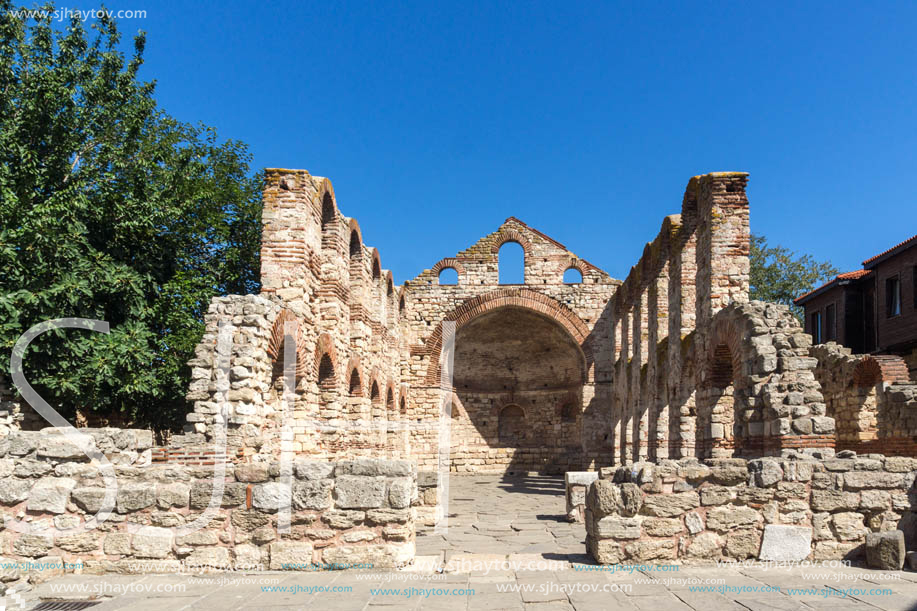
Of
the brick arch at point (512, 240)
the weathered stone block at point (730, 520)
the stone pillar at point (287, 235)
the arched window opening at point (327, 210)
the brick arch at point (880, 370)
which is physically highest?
the brick arch at point (512, 240)

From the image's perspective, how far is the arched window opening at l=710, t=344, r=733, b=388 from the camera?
32.5ft

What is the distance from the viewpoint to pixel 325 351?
38.7 feet

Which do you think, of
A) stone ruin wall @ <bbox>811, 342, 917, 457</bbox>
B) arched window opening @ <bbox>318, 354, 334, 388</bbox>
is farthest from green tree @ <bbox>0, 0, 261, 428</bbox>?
stone ruin wall @ <bbox>811, 342, 917, 457</bbox>

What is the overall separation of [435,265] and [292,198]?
37.0 feet

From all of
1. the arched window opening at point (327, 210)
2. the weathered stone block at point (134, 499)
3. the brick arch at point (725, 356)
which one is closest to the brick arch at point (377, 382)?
the arched window opening at point (327, 210)

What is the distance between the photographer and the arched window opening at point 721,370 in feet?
32.5

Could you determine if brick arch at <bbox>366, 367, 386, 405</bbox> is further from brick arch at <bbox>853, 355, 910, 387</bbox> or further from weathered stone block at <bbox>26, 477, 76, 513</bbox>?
brick arch at <bbox>853, 355, 910, 387</bbox>

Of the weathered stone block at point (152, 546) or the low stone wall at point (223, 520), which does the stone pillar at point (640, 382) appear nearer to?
the low stone wall at point (223, 520)

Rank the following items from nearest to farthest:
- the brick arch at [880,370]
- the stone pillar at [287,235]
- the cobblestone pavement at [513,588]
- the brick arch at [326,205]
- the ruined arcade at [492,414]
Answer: the cobblestone pavement at [513,588] → the ruined arcade at [492,414] → the stone pillar at [287,235] → the brick arch at [326,205] → the brick arch at [880,370]

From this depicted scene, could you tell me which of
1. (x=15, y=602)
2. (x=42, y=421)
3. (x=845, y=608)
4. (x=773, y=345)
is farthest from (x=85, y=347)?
(x=845, y=608)

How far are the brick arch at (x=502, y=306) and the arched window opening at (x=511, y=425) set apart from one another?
147 inches

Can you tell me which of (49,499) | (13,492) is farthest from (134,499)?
(13,492)

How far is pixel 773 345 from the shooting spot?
818cm

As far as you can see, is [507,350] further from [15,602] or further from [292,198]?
[15,602]
